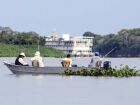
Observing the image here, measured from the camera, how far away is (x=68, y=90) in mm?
34312

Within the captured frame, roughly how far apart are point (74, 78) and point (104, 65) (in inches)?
70.5

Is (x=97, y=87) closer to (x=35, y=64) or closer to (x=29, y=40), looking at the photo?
(x=35, y=64)

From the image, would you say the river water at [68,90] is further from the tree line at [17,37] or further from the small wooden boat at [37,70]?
the tree line at [17,37]

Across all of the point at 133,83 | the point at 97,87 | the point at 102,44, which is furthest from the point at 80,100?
the point at 102,44

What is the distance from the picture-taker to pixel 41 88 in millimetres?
35312

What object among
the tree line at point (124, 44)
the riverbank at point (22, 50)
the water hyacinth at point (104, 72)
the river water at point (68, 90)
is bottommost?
the river water at point (68, 90)

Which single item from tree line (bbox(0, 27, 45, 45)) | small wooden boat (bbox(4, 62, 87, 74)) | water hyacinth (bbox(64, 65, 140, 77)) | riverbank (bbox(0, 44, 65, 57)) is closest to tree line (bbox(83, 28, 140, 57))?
tree line (bbox(0, 27, 45, 45))

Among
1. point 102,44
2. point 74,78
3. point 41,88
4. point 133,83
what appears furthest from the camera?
point 102,44

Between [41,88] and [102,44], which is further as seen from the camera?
[102,44]

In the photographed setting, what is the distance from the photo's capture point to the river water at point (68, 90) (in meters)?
29.3

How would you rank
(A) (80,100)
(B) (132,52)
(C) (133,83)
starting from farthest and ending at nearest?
(B) (132,52), (C) (133,83), (A) (80,100)

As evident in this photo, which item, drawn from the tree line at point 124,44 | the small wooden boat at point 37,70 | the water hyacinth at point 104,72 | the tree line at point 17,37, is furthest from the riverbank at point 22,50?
the water hyacinth at point 104,72

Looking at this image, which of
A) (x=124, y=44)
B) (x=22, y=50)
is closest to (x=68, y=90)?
(x=22, y=50)

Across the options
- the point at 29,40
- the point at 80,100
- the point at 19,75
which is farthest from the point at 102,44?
the point at 80,100
